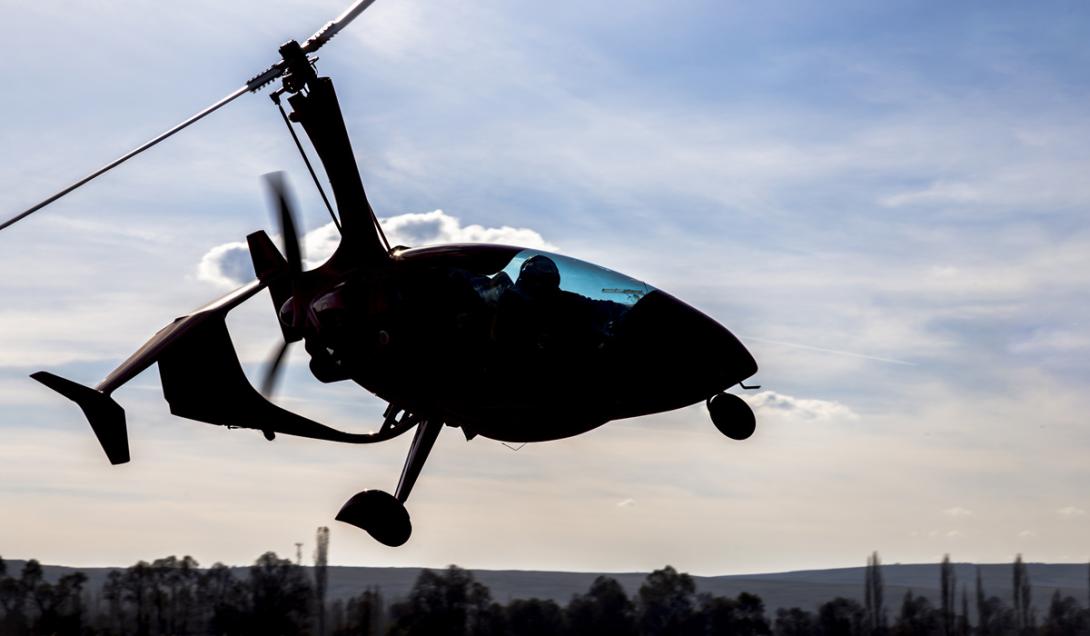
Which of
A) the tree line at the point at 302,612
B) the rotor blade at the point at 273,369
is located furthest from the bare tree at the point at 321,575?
the rotor blade at the point at 273,369

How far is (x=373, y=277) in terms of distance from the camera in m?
24.1

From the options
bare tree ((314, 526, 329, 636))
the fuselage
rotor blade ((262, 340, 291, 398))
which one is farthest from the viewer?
bare tree ((314, 526, 329, 636))

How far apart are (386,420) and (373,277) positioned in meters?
3.23

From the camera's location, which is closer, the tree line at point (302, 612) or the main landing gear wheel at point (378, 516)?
the main landing gear wheel at point (378, 516)

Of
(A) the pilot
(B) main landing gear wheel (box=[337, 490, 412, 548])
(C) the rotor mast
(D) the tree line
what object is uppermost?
(C) the rotor mast

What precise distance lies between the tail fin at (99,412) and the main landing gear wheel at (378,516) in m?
4.20

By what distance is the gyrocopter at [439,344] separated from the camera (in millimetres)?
23375

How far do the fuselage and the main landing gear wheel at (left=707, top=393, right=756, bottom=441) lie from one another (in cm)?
37

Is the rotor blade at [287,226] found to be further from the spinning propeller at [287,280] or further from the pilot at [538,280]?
the pilot at [538,280]

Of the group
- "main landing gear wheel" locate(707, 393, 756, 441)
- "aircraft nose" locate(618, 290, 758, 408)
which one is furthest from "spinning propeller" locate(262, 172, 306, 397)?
"main landing gear wheel" locate(707, 393, 756, 441)

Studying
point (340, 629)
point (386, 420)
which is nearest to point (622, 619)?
point (340, 629)

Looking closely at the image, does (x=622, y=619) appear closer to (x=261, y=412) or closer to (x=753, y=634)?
(x=753, y=634)

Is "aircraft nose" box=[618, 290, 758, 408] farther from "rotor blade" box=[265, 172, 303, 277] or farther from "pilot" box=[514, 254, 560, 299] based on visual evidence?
"rotor blade" box=[265, 172, 303, 277]

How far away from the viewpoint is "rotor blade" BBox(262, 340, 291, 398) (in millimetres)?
26016
